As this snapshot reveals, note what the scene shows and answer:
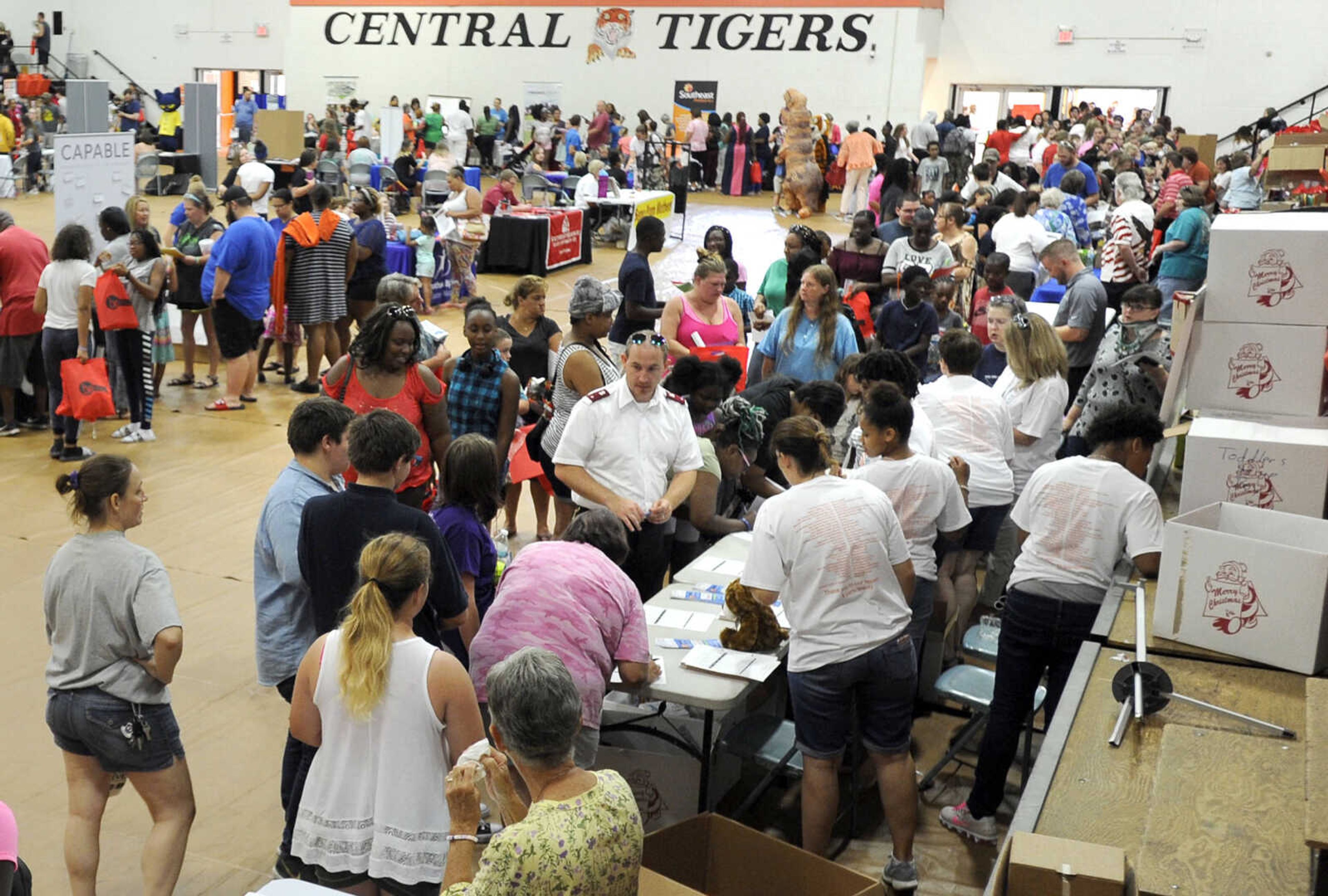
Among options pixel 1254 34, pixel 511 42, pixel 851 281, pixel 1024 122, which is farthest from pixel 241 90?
pixel 851 281

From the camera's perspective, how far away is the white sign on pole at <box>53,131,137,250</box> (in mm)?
9102

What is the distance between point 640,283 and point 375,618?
4.62 m

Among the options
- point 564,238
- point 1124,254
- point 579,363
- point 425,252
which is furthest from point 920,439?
point 564,238

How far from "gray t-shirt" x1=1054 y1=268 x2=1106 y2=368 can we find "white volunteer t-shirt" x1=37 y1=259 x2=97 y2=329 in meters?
5.56

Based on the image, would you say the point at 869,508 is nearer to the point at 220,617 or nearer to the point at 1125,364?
the point at 1125,364

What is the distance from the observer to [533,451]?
19.0 ft

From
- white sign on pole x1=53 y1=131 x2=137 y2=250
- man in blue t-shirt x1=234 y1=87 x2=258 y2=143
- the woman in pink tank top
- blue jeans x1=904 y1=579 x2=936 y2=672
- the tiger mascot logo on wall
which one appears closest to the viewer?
blue jeans x1=904 y1=579 x2=936 y2=672

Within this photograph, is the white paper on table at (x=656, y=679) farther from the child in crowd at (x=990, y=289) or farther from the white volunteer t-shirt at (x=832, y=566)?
the child in crowd at (x=990, y=289)

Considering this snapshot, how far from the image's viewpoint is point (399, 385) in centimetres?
475

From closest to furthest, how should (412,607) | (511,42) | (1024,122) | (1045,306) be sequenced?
(412,607)
(1045,306)
(1024,122)
(511,42)

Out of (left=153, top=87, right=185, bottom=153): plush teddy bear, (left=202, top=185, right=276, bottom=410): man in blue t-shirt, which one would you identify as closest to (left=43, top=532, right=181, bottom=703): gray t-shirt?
(left=202, top=185, right=276, bottom=410): man in blue t-shirt

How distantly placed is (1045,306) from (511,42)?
21632 mm

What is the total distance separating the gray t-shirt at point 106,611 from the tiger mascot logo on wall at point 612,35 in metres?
24.7

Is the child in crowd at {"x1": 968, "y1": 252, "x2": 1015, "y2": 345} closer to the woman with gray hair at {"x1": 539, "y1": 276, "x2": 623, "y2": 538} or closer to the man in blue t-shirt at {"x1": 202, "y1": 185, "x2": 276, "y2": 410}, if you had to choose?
the woman with gray hair at {"x1": 539, "y1": 276, "x2": 623, "y2": 538}
